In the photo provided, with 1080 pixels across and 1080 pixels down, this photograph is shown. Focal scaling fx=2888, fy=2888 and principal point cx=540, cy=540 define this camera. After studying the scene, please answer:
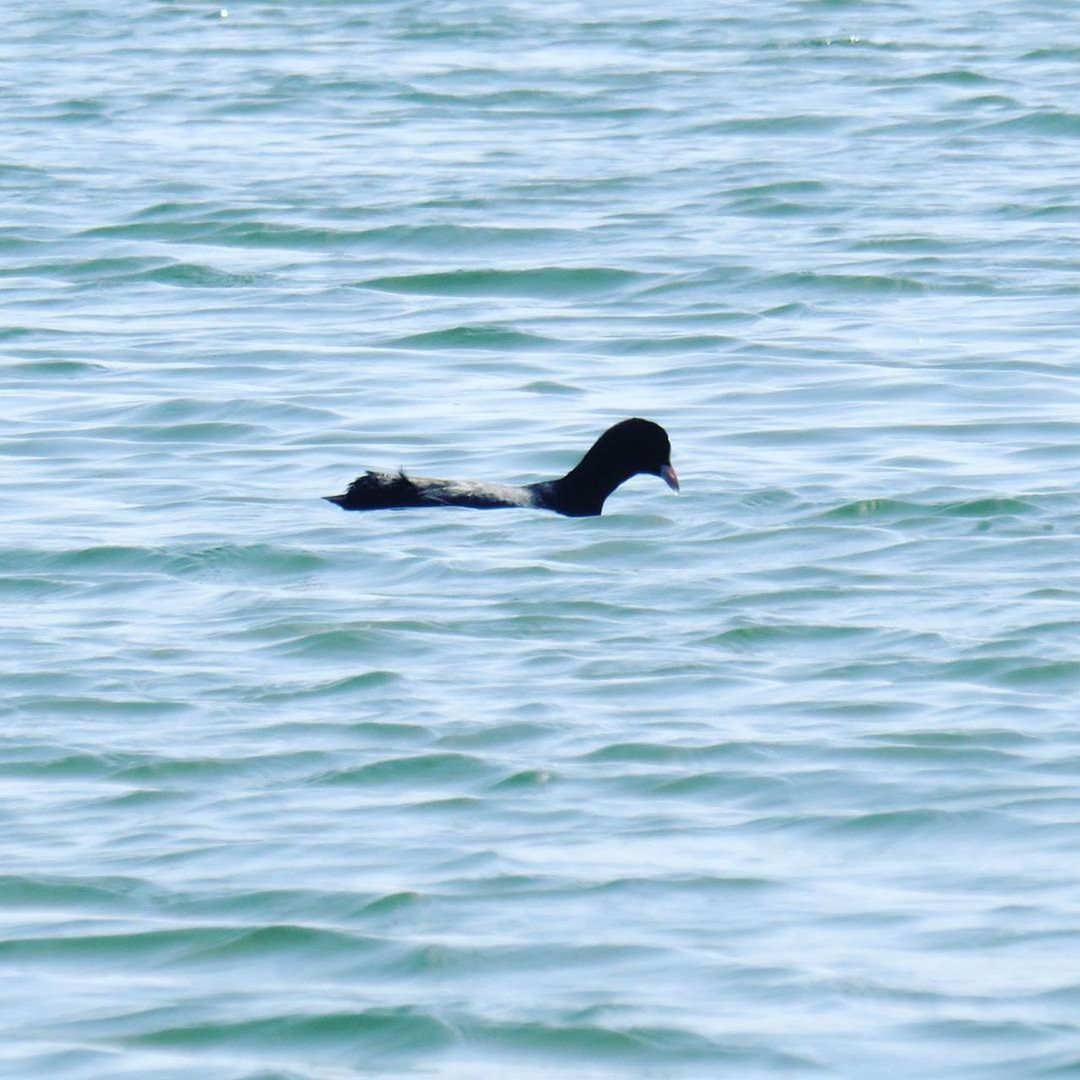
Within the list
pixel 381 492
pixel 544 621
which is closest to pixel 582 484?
pixel 381 492

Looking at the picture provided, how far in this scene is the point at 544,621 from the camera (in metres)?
11.0

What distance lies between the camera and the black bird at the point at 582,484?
42.2ft

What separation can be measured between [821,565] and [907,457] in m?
2.31

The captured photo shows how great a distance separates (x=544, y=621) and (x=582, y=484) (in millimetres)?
2183

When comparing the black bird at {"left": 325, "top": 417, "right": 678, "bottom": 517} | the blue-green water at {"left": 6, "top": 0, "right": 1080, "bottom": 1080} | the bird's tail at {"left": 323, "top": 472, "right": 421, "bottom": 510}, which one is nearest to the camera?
the blue-green water at {"left": 6, "top": 0, "right": 1080, "bottom": 1080}

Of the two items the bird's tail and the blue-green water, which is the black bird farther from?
the blue-green water

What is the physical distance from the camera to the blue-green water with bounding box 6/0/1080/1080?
23.6 ft

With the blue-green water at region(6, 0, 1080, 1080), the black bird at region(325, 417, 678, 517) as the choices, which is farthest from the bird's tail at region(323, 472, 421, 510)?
the blue-green water at region(6, 0, 1080, 1080)

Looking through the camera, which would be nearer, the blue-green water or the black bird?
the blue-green water

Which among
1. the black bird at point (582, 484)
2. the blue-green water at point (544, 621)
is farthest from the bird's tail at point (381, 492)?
the blue-green water at point (544, 621)

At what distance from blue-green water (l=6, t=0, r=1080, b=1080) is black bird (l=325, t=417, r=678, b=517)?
141mm

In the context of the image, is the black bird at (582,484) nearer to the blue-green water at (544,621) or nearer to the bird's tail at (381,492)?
the bird's tail at (381,492)

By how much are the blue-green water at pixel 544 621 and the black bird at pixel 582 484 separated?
141 millimetres

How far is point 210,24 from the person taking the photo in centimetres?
3556
